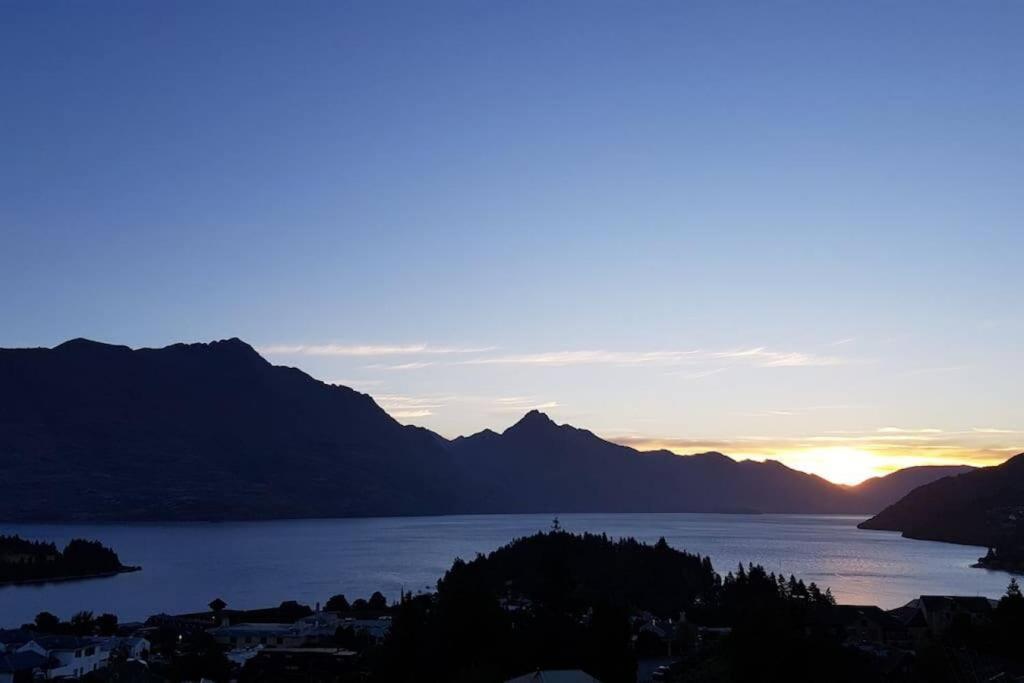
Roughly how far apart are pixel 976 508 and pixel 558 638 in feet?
528

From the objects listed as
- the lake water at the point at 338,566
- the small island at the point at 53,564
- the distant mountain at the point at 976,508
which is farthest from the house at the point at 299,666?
the distant mountain at the point at 976,508

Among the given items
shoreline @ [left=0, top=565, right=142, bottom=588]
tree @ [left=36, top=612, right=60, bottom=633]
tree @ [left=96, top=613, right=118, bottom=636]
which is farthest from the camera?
shoreline @ [left=0, top=565, right=142, bottom=588]

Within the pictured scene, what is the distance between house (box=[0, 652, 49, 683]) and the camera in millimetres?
36469

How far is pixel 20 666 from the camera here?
37438 millimetres

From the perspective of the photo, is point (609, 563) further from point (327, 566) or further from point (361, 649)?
point (327, 566)

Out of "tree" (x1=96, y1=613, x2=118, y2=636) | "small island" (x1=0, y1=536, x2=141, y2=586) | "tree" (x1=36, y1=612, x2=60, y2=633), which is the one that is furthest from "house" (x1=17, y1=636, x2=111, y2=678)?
"small island" (x1=0, y1=536, x2=141, y2=586)

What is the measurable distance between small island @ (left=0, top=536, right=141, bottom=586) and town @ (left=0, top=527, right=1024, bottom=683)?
43.3 meters

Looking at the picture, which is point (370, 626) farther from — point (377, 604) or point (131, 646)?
point (377, 604)

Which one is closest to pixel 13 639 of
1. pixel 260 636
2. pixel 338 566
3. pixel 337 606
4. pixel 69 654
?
pixel 69 654

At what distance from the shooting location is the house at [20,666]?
3647 centimetres

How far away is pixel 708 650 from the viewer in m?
36.5

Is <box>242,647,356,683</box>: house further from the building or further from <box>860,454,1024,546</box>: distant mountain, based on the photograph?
<box>860,454,1024,546</box>: distant mountain

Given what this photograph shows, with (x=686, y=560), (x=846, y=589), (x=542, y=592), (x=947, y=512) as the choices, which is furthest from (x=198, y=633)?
(x=947, y=512)

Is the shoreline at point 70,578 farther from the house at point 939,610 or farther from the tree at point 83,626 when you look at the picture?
the house at point 939,610
